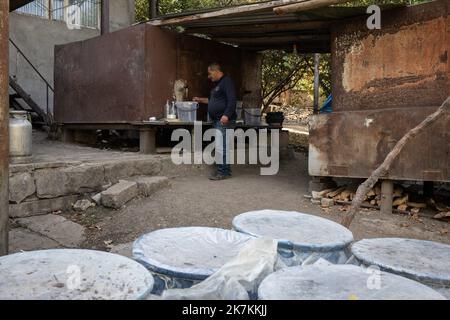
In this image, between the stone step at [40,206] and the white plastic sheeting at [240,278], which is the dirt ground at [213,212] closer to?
the stone step at [40,206]

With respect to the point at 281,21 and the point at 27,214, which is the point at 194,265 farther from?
the point at 281,21

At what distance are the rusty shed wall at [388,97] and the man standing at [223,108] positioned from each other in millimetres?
1619

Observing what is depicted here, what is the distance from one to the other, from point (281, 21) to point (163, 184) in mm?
3467

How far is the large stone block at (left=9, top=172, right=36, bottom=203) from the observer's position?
5402 mm

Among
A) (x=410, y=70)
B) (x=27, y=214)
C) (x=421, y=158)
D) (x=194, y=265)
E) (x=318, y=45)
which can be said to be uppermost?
(x=318, y=45)

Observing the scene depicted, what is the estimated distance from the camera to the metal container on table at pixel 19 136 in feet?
18.6

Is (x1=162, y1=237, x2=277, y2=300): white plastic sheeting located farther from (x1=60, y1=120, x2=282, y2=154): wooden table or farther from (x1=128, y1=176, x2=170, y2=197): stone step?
(x1=60, y1=120, x2=282, y2=154): wooden table

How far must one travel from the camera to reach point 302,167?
8.98 metres

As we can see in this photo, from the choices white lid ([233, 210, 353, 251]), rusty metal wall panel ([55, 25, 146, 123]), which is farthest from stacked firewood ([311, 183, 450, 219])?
rusty metal wall panel ([55, 25, 146, 123])

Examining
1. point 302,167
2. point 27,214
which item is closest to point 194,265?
point 27,214

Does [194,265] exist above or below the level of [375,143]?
below

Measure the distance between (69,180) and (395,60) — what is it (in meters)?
5.02

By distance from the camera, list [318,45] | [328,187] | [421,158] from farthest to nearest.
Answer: [318,45] → [328,187] → [421,158]

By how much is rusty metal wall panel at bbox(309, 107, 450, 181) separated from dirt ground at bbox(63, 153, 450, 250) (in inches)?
23.8
